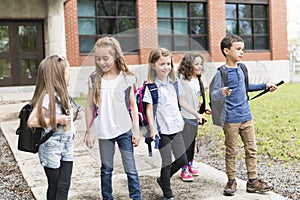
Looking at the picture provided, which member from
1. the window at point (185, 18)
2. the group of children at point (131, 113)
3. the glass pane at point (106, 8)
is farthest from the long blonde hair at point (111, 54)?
the window at point (185, 18)

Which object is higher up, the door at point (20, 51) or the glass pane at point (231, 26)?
the glass pane at point (231, 26)

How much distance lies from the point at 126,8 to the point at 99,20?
1.30m

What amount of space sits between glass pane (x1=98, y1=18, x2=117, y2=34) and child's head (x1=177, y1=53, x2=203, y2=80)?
1172 cm

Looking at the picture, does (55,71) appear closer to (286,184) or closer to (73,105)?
(73,105)

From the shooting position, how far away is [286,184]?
4.61m

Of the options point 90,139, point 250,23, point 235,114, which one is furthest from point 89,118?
point 250,23

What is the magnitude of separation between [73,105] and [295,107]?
840 cm

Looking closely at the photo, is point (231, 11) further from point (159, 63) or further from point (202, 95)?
point (159, 63)

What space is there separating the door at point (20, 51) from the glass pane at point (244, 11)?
9.74 m

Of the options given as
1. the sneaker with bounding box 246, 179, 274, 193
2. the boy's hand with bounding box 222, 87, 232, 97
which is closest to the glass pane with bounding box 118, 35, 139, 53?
the boy's hand with bounding box 222, 87, 232, 97

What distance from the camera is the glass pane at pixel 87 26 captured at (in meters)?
15.0

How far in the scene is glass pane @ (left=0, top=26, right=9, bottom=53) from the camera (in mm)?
13773

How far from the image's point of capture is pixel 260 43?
65.7 ft

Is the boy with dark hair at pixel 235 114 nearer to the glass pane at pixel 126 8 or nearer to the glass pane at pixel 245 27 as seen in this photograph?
the glass pane at pixel 126 8
